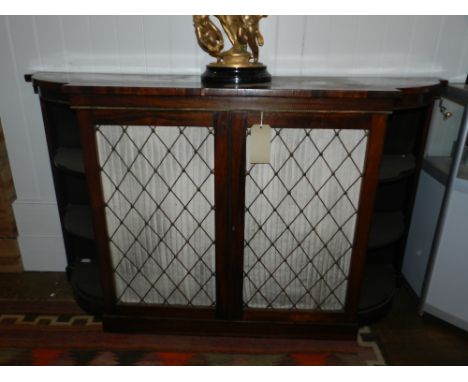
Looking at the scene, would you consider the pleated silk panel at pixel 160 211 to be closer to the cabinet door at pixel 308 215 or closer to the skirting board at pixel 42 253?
the cabinet door at pixel 308 215

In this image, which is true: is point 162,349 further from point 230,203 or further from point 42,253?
point 42,253

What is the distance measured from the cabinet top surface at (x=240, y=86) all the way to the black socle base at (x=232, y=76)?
0.04 meters

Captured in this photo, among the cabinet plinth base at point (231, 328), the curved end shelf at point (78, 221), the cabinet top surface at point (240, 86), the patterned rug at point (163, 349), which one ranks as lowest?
the patterned rug at point (163, 349)

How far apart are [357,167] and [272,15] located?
31.6 inches

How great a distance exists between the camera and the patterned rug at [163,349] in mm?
1624

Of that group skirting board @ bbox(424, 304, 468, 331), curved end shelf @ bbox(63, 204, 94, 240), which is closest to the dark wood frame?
curved end shelf @ bbox(63, 204, 94, 240)

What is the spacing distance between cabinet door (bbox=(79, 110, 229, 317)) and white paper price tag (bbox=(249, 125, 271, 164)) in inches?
5.5

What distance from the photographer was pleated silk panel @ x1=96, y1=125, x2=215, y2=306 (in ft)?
4.59

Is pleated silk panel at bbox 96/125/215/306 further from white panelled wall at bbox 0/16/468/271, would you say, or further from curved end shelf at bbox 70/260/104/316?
white panelled wall at bbox 0/16/468/271

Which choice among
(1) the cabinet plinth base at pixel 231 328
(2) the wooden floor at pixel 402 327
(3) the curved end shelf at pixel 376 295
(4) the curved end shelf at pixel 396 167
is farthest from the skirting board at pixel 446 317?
(4) the curved end shelf at pixel 396 167

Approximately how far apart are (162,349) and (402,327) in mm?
1103

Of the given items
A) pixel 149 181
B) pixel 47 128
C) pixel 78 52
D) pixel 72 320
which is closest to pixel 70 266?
pixel 72 320

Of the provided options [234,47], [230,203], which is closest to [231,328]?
[230,203]

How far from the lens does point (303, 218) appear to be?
1.50 m
